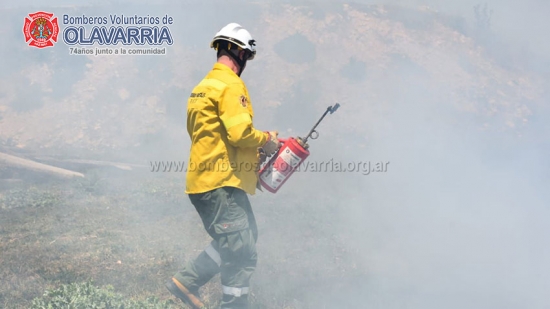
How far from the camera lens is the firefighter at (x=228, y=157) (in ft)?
10.9

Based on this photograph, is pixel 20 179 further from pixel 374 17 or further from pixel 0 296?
pixel 374 17

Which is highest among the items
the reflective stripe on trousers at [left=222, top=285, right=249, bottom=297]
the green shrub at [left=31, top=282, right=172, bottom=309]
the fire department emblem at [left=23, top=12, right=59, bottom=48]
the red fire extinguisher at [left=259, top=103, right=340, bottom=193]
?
the red fire extinguisher at [left=259, top=103, right=340, bottom=193]

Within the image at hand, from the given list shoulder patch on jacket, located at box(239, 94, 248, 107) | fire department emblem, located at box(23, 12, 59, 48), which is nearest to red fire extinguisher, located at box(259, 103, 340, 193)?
shoulder patch on jacket, located at box(239, 94, 248, 107)

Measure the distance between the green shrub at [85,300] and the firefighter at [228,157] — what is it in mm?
673

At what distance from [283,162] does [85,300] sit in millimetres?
1845

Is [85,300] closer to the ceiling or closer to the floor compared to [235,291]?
closer to the floor

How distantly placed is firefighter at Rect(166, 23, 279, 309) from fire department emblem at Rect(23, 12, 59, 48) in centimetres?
1980

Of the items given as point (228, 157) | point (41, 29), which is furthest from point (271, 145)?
point (41, 29)

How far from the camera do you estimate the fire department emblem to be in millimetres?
20781

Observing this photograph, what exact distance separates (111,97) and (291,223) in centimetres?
1426

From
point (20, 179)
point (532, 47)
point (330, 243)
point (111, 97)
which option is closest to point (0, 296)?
point (330, 243)

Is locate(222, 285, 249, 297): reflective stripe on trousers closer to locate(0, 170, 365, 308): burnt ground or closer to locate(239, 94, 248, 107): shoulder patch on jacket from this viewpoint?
locate(0, 170, 365, 308): burnt ground

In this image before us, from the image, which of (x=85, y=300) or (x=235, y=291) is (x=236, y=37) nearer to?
(x=235, y=291)

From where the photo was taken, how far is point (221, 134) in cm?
341
